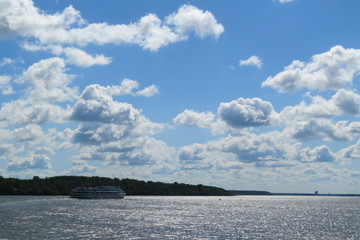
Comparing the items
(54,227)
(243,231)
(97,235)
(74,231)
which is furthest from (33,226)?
(243,231)

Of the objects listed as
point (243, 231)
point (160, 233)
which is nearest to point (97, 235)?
point (160, 233)

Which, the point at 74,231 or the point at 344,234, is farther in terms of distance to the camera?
the point at 344,234

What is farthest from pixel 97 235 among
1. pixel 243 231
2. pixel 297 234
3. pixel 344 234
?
pixel 344 234

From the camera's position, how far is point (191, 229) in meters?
111

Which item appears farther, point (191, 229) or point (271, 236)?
point (191, 229)

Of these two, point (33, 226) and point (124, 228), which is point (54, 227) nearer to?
point (33, 226)

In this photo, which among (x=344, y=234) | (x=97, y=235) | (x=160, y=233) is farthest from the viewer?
(x=344, y=234)

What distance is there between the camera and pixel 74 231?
9831 cm

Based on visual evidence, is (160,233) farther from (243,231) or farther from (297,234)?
(297,234)

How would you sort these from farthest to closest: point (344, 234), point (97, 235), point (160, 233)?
point (344, 234)
point (160, 233)
point (97, 235)

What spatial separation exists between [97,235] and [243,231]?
36431 millimetres

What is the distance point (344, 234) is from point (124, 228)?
172 feet

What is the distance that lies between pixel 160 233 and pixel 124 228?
13030 millimetres

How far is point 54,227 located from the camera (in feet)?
342
